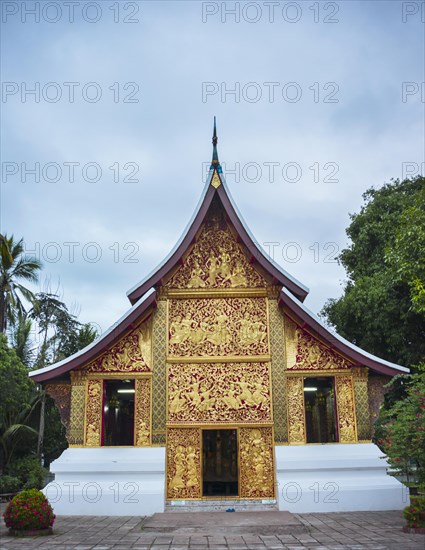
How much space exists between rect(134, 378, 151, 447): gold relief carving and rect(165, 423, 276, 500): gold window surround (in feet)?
1.42

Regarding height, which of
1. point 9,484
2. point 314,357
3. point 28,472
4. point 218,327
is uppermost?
point 218,327

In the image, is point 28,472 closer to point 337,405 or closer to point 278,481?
point 278,481

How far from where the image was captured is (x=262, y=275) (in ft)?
37.4

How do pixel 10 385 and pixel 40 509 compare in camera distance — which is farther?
pixel 10 385

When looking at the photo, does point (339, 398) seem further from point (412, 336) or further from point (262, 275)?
point (412, 336)

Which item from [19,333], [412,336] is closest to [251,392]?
[412,336]

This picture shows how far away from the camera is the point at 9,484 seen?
15727 millimetres

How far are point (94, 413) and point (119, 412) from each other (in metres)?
2.94

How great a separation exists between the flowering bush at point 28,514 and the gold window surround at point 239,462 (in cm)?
279

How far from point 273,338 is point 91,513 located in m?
4.81

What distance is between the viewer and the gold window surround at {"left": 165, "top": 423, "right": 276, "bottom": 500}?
33.8 feet

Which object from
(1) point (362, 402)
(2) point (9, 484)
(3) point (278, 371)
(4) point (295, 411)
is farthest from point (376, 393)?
(2) point (9, 484)

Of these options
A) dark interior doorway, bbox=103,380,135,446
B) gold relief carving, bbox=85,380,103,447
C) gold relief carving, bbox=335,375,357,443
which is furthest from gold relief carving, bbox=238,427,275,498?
dark interior doorway, bbox=103,380,135,446

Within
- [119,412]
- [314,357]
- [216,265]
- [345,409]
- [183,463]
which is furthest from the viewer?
[119,412]
